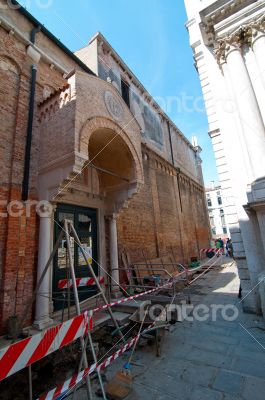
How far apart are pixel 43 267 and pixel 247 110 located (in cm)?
753

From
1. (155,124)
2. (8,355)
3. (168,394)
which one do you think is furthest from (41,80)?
(155,124)

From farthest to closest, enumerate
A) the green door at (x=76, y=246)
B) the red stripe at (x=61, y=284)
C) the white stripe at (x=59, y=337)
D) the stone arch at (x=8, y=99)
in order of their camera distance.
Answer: the green door at (x=76, y=246)
the red stripe at (x=61, y=284)
the stone arch at (x=8, y=99)
the white stripe at (x=59, y=337)

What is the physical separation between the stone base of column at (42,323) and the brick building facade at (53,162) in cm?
3

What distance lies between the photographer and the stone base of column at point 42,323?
5.29m

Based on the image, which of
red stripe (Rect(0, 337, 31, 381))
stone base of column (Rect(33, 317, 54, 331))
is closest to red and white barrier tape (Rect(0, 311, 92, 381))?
red stripe (Rect(0, 337, 31, 381))

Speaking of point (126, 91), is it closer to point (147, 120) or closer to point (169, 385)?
point (147, 120)

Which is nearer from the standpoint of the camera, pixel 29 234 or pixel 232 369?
pixel 232 369

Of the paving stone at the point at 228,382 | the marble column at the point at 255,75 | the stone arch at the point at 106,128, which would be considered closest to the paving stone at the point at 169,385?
the paving stone at the point at 228,382

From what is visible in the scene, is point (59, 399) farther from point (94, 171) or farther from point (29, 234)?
point (94, 171)

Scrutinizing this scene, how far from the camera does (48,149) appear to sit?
20.5ft

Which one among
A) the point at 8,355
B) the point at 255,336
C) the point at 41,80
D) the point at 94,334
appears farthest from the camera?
the point at 41,80

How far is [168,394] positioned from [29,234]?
15.1 feet

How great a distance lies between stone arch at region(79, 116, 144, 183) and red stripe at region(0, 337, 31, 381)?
4279 mm
